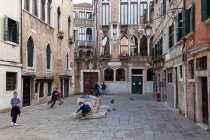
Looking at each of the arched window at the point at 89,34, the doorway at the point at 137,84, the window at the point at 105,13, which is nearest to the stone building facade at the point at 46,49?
the window at the point at 105,13

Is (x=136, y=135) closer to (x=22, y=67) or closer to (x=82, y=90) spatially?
(x=22, y=67)

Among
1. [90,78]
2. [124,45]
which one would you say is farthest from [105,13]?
[90,78]

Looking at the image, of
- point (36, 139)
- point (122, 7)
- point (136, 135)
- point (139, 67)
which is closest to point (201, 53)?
point (136, 135)

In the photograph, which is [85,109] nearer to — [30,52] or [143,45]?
[30,52]

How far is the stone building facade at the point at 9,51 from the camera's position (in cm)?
1506

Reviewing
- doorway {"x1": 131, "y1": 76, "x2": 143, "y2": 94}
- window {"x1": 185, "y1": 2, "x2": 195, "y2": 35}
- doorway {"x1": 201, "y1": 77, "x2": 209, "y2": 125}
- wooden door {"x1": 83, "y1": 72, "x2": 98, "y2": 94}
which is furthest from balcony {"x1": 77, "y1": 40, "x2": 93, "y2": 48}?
doorway {"x1": 201, "y1": 77, "x2": 209, "y2": 125}

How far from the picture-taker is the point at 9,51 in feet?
52.2

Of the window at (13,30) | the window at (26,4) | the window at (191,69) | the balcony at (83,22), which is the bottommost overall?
the window at (191,69)

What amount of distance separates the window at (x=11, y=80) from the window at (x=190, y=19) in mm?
9966

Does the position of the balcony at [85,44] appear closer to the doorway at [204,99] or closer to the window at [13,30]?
the window at [13,30]

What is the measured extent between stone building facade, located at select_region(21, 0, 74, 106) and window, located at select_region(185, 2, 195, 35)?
33.6ft

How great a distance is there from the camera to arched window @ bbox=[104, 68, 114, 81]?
32250 millimetres

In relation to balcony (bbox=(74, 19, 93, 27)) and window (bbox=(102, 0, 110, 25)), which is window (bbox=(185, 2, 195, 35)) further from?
balcony (bbox=(74, 19, 93, 27))

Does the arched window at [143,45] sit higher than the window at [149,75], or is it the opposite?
the arched window at [143,45]
